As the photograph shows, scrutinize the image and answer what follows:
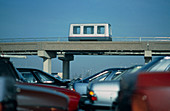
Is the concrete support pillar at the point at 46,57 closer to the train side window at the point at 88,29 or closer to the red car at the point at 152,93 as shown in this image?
the train side window at the point at 88,29

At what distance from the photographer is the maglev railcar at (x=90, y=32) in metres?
47.1

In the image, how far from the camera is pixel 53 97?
138 inches

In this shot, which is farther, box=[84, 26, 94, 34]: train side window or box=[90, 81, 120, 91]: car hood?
box=[84, 26, 94, 34]: train side window

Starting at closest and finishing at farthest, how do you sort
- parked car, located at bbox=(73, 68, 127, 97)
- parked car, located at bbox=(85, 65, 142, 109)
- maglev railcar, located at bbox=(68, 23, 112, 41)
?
parked car, located at bbox=(85, 65, 142, 109)
parked car, located at bbox=(73, 68, 127, 97)
maglev railcar, located at bbox=(68, 23, 112, 41)

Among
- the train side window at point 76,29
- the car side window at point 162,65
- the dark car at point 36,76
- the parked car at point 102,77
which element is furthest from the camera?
the train side window at point 76,29

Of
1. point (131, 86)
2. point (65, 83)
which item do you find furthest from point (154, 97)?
point (65, 83)

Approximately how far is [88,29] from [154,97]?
44522 mm

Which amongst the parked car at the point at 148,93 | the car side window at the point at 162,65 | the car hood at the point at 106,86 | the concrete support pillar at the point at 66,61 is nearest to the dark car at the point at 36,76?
the car hood at the point at 106,86

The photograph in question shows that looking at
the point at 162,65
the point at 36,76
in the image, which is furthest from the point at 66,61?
the point at 162,65

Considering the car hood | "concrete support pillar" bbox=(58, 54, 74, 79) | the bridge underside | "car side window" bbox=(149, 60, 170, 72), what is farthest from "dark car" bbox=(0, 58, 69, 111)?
"concrete support pillar" bbox=(58, 54, 74, 79)

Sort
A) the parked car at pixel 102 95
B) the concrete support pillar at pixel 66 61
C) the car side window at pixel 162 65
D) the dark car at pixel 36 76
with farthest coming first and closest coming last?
the concrete support pillar at pixel 66 61 → the dark car at pixel 36 76 → the parked car at pixel 102 95 → the car side window at pixel 162 65

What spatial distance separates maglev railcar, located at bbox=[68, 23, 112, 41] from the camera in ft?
154

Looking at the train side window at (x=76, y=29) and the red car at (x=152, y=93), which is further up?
the train side window at (x=76, y=29)

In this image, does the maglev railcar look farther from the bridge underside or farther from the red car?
the red car
